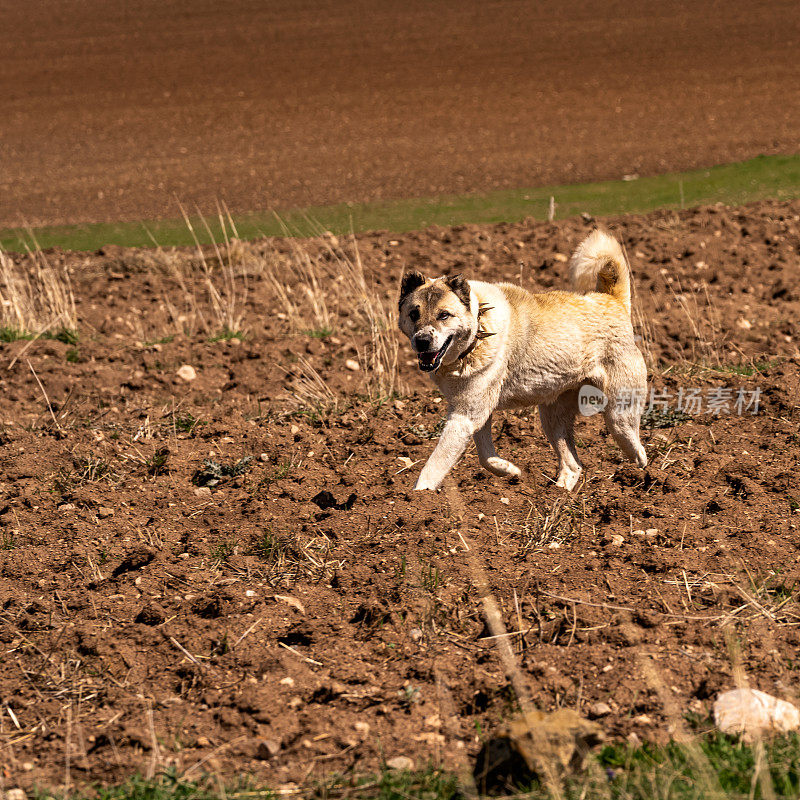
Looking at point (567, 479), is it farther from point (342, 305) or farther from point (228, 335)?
point (342, 305)

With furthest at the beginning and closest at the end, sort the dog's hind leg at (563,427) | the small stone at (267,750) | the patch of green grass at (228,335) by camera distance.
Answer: the patch of green grass at (228,335) < the dog's hind leg at (563,427) < the small stone at (267,750)

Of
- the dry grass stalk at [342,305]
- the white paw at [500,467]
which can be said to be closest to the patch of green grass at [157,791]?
the white paw at [500,467]

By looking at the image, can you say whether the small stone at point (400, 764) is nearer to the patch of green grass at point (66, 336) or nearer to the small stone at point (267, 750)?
the small stone at point (267, 750)

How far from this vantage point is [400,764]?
11.5ft

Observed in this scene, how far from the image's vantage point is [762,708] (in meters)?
3.54

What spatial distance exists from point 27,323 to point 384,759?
7.60 metres

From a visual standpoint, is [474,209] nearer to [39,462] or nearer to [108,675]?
[39,462]

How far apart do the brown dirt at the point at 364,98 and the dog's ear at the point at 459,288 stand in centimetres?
1411

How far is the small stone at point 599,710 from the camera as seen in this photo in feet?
12.3

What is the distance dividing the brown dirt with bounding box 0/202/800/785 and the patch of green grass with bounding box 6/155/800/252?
7.10 metres

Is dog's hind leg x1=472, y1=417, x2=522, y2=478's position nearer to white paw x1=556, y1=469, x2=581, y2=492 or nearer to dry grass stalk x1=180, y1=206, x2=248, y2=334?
white paw x1=556, y1=469, x2=581, y2=492

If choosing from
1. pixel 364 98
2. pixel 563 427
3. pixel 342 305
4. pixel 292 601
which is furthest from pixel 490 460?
pixel 364 98

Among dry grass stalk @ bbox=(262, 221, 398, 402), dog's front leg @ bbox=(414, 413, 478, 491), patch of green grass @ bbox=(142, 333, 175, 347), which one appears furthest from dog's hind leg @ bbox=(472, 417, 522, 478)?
patch of green grass @ bbox=(142, 333, 175, 347)

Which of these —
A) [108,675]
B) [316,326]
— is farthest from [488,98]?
[108,675]
